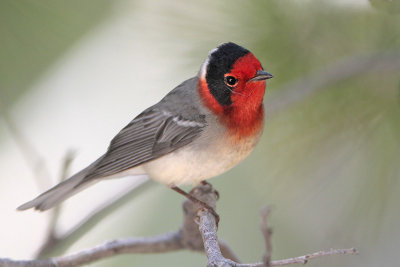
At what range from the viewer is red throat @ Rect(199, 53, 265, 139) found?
2025 mm

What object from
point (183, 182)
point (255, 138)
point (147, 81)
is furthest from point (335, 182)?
point (147, 81)

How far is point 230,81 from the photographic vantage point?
2082mm

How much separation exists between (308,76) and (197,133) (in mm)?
478

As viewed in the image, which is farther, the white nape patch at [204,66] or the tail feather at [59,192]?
the tail feather at [59,192]

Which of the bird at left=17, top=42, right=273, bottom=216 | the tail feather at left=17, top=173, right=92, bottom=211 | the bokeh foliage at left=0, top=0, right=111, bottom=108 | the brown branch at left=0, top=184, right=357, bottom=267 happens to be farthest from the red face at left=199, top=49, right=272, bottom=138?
the tail feather at left=17, top=173, right=92, bottom=211

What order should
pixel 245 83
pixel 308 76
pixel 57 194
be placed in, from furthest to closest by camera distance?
1. pixel 57 194
2. pixel 308 76
3. pixel 245 83

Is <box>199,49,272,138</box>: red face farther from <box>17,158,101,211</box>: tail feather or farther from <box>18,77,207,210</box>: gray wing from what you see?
<box>17,158,101,211</box>: tail feather

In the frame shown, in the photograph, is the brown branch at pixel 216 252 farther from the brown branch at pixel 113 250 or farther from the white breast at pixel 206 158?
the brown branch at pixel 113 250

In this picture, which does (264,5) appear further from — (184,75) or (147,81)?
(147,81)

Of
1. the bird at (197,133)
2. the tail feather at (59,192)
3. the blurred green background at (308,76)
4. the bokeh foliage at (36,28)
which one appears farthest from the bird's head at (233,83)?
the tail feather at (59,192)

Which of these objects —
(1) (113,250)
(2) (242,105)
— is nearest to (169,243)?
(1) (113,250)

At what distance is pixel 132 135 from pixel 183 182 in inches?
14.6

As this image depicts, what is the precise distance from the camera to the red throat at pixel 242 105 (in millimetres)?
2025

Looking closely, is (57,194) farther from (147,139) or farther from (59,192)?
(147,139)
